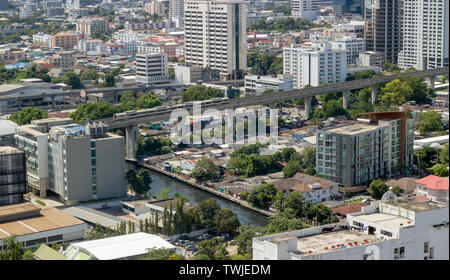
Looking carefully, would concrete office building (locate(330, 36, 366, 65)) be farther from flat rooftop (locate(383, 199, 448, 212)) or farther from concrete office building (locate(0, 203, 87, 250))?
flat rooftop (locate(383, 199, 448, 212))

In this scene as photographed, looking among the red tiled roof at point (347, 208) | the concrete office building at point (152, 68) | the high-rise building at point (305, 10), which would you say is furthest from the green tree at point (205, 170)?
the high-rise building at point (305, 10)

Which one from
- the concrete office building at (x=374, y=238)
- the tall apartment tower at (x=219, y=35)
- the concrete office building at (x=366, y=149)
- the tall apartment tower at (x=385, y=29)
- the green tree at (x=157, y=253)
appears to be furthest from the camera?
the tall apartment tower at (x=385, y=29)

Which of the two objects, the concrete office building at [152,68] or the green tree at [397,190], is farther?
the concrete office building at [152,68]

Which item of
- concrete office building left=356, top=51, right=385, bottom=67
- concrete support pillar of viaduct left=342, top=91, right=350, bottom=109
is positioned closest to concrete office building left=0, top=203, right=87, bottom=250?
concrete support pillar of viaduct left=342, top=91, right=350, bottom=109

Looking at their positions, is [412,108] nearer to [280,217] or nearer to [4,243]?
[280,217]

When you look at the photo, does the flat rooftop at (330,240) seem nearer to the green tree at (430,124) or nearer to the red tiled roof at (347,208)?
the red tiled roof at (347,208)
